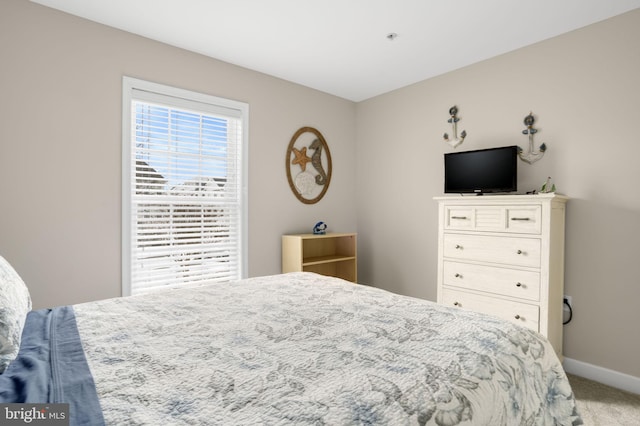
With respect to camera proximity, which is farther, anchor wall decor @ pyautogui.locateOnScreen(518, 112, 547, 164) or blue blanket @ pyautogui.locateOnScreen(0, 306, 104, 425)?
anchor wall decor @ pyautogui.locateOnScreen(518, 112, 547, 164)

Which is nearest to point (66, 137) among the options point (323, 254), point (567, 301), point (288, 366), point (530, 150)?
point (288, 366)

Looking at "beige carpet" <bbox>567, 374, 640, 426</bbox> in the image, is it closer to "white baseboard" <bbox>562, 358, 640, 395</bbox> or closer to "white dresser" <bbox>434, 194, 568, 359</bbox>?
"white baseboard" <bbox>562, 358, 640, 395</bbox>

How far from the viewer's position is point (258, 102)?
11.3 feet

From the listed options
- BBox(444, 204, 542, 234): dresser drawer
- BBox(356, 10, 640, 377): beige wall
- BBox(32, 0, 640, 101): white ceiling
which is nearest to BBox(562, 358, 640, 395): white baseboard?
BBox(356, 10, 640, 377): beige wall

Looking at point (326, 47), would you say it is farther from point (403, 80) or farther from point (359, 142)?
point (359, 142)

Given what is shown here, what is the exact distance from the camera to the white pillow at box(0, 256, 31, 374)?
0.91 m

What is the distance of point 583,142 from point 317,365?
2784 millimetres

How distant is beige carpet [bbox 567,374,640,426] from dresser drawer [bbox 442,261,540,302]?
0.68m

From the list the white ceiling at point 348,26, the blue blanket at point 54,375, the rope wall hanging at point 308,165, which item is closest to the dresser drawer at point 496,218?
the white ceiling at point 348,26

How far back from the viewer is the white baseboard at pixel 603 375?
235cm

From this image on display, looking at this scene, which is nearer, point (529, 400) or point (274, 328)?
point (529, 400)

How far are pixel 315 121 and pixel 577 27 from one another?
2.46 metres

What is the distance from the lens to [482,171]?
2.96m

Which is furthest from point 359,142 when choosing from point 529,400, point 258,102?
point 529,400
